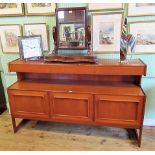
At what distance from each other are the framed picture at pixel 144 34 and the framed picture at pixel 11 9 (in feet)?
4.54

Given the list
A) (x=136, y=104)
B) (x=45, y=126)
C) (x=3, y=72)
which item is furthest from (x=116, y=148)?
(x=3, y=72)

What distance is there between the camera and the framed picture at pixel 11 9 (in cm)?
228

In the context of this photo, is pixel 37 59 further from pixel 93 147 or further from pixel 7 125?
pixel 93 147

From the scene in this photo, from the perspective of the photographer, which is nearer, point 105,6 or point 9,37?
point 105,6

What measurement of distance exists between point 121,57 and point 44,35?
3.39 ft

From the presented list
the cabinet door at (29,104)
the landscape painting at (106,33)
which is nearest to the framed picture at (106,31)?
the landscape painting at (106,33)

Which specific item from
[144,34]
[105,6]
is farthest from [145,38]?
[105,6]

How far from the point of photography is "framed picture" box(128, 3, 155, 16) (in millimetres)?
2014

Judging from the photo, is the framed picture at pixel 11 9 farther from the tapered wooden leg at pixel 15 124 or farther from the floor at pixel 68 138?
the floor at pixel 68 138

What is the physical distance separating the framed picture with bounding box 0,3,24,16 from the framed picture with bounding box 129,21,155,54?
138 cm

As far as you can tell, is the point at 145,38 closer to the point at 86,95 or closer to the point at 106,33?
the point at 106,33

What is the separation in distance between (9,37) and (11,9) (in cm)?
38

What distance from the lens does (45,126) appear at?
2514 mm

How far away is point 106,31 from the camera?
2186 mm
